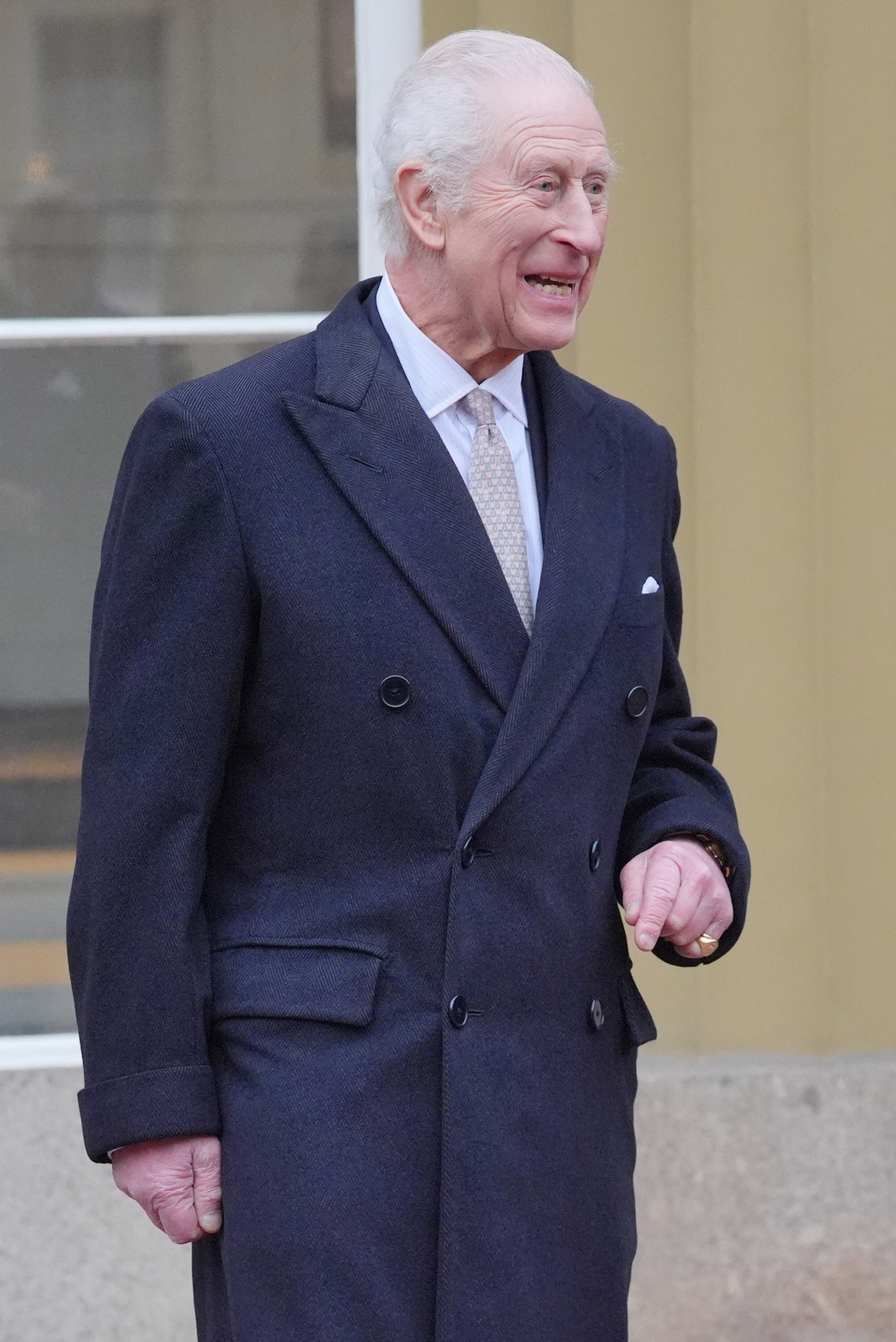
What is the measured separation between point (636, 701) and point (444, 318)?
513 millimetres

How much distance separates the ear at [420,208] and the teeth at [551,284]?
0.12 meters

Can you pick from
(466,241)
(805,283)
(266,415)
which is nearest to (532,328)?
(466,241)

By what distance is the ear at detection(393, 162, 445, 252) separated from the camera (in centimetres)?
216

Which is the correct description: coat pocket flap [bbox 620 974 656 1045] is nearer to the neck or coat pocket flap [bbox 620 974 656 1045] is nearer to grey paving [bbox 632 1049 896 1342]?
the neck

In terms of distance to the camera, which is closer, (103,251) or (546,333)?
(546,333)

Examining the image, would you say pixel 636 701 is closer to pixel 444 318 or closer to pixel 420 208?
pixel 444 318

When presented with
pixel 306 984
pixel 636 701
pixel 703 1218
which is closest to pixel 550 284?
pixel 636 701

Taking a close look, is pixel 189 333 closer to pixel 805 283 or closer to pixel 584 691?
pixel 805 283

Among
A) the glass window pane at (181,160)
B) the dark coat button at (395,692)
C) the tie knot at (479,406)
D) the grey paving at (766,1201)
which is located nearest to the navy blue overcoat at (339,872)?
the dark coat button at (395,692)

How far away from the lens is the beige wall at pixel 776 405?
11.8 feet

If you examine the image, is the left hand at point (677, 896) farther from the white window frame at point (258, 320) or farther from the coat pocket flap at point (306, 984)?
the white window frame at point (258, 320)

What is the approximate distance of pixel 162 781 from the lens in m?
2.02

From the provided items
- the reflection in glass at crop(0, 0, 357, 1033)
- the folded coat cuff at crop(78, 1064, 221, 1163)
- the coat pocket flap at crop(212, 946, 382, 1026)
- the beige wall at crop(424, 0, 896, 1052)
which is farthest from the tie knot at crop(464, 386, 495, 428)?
the reflection in glass at crop(0, 0, 357, 1033)

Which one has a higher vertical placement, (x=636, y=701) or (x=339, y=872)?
(x=636, y=701)
